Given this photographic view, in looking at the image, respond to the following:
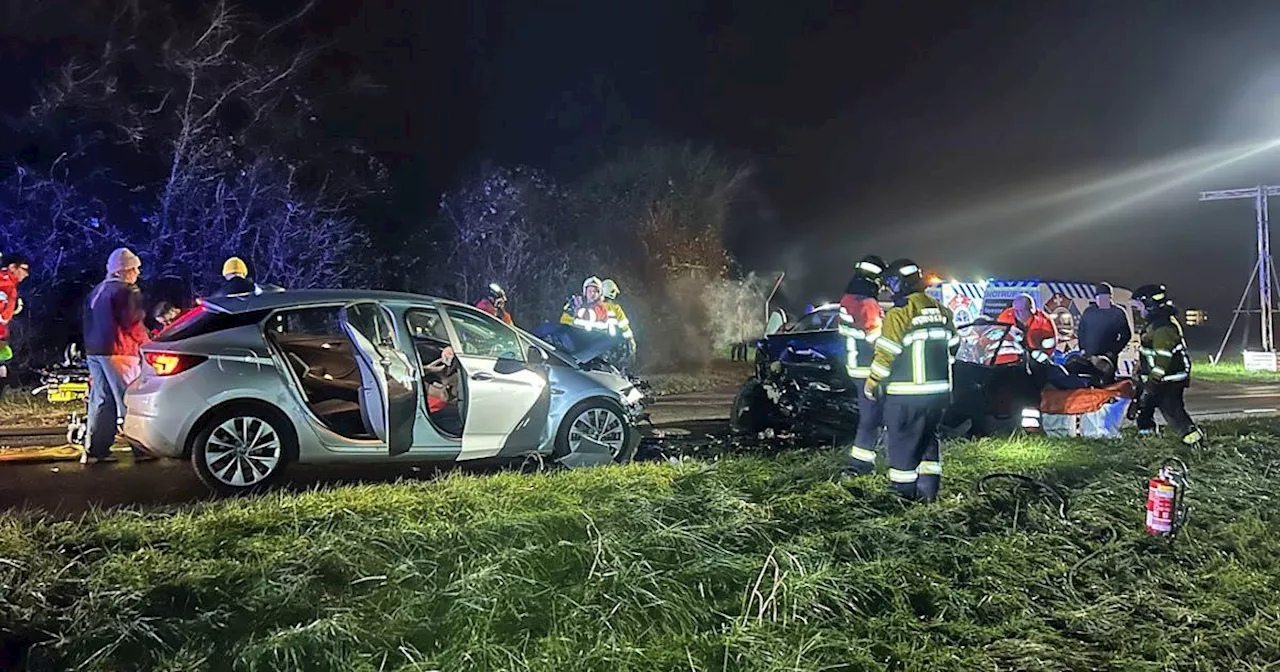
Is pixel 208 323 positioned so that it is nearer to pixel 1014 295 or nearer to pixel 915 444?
pixel 915 444

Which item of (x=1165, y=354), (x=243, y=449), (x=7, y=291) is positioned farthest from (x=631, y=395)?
(x=7, y=291)

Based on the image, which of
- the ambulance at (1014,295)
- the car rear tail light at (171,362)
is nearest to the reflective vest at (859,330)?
the car rear tail light at (171,362)

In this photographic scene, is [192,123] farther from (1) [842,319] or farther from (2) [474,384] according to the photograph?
(1) [842,319]

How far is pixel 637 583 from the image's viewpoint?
155 inches

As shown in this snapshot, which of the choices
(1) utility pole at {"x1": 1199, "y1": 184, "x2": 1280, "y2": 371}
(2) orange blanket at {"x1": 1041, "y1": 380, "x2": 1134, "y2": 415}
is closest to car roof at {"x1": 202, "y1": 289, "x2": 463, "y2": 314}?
(2) orange blanket at {"x1": 1041, "y1": 380, "x2": 1134, "y2": 415}

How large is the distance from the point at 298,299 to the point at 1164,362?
8092 millimetres

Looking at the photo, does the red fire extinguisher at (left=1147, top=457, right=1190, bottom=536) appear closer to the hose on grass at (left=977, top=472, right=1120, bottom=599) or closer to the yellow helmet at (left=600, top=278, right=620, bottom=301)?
the hose on grass at (left=977, top=472, right=1120, bottom=599)

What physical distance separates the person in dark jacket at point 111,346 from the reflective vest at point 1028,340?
7.89 metres

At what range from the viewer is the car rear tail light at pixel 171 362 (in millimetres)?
5961

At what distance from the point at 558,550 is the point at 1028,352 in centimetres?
633

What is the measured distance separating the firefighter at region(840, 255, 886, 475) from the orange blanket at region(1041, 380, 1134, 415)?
243 cm

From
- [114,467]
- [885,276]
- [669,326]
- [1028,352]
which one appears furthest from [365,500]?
[669,326]

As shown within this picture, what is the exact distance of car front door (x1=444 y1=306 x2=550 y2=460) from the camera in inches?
262

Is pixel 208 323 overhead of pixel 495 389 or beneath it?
overhead
